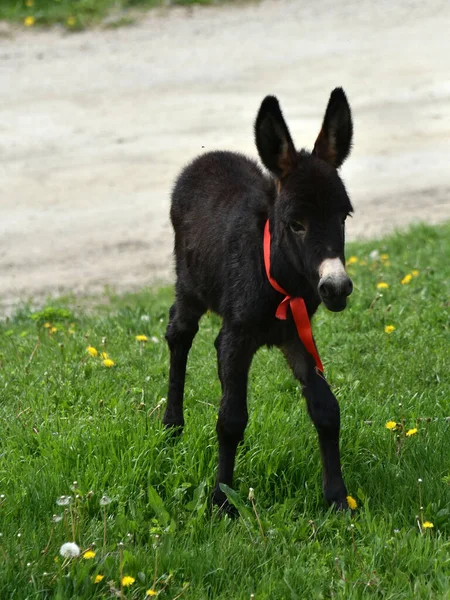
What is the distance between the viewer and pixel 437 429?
4855 mm

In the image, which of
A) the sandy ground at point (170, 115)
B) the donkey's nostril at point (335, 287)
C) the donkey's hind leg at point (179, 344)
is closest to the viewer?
the donkey's nostril at point (335, 287)

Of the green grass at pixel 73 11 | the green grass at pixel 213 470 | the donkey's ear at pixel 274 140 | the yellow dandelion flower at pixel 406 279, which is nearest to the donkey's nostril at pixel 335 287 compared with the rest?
the donkey's ear at pixel 274 140

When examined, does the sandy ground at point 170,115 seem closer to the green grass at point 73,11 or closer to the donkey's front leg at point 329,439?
the green grass at point 73,11

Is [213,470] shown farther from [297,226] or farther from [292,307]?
[297,226]

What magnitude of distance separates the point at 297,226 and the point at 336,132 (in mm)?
535

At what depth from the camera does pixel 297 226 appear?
4000 millimetres

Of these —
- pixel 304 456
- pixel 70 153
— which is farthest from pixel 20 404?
pixel 70 153

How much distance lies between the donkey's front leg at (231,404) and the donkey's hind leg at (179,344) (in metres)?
0.64

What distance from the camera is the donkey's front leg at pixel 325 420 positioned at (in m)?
4.35

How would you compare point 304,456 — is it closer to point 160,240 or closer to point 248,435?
point 248,435

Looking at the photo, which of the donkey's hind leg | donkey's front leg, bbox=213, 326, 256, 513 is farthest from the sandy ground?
donkey's front leg, bbox=213, 326, 256, 513

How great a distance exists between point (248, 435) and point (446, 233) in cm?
417

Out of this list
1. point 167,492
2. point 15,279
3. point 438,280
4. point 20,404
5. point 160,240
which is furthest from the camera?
point 160,240

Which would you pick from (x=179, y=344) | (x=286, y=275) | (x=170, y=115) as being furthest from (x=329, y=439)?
(x=170, y=115)
